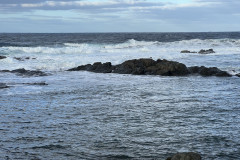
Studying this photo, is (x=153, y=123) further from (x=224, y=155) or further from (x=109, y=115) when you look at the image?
(x=224, y=155)

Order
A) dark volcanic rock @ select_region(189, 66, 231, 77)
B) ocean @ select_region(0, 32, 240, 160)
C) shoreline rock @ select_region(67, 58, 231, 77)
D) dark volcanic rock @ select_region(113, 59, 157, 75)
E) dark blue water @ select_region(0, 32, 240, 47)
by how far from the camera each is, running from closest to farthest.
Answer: ocean @ select_region(0, 32, 240, 160) < dark volcanic rock @ select_region(189, 66, 231, 77) < shoreline rock @ select_region(67, 58, 231, 77) < dark volcanic rock @ select_region(113, 59, 157, 75) < dark blue water @ select_region(0, 32, 240, 47)

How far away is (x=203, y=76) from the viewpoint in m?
22.0

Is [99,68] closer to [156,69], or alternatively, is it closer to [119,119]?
[156,69]

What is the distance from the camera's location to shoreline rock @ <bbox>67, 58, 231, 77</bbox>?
888 inches

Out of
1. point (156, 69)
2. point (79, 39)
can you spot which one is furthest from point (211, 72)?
point (79, 39)

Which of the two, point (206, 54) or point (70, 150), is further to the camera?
point (206, 54)

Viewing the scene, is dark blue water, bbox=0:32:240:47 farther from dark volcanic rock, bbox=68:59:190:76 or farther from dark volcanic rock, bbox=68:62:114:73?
dark volcanic rock, bbox=68:59:190:76

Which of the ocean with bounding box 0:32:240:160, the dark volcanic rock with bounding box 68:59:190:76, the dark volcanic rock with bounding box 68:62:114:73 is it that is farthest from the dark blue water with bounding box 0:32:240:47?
the ocean with bounding box 0:32:240:160

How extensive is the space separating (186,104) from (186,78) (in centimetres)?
778

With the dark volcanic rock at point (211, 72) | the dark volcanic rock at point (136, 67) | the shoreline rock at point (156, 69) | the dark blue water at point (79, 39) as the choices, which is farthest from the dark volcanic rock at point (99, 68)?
the dark blue water at point (79, 39)

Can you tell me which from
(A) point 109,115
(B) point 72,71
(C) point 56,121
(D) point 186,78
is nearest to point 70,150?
(C) point 56,121

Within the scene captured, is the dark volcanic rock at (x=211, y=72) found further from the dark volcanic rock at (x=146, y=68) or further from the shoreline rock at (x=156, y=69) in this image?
the dark volcanic rock at (x=146, y=68)

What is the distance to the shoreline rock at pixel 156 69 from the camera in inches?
888

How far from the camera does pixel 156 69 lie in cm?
2344
